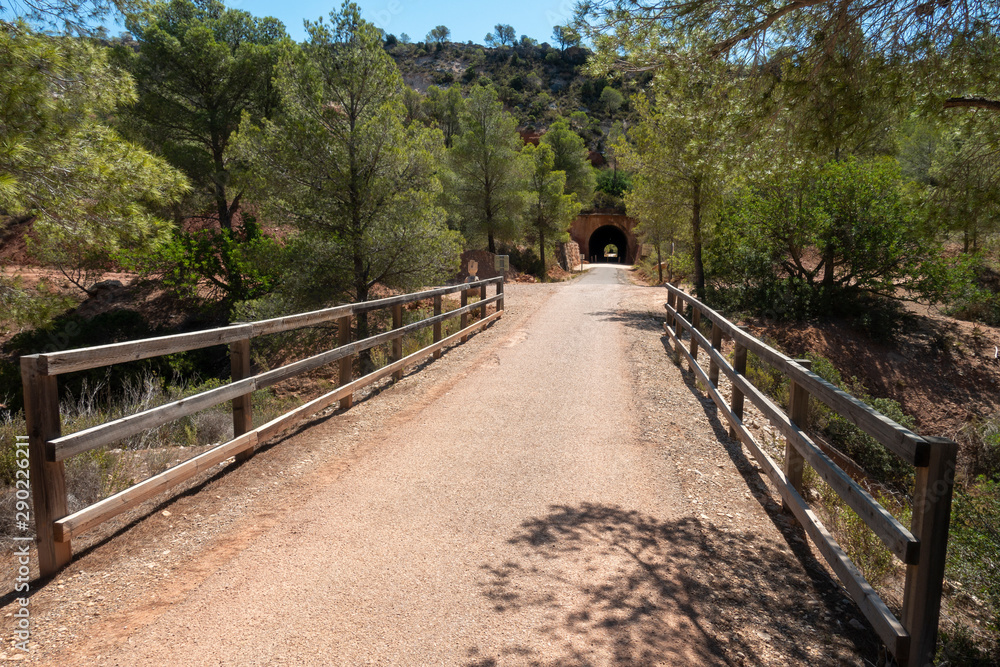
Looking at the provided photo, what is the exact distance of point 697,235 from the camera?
18.9 meters

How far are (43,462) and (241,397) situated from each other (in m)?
1.88

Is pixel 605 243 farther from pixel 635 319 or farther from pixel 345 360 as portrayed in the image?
pixel 345 360

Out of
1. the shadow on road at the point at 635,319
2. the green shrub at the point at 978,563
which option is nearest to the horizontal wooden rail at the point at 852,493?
the green shrub at the point at 978,563

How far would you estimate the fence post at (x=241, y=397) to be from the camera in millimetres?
4898

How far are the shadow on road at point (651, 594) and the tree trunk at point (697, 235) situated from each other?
1575 centimetres

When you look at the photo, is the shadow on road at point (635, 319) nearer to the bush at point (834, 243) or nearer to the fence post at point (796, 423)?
the bush at point (834, 243)

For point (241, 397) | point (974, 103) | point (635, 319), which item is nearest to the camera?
point (241, 397)

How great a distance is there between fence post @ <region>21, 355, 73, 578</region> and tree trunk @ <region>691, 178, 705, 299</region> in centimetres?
1772

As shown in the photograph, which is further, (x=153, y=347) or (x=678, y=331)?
(x=678, y=331)

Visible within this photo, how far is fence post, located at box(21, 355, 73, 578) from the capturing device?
3.17m

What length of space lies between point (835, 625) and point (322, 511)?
10.6ft

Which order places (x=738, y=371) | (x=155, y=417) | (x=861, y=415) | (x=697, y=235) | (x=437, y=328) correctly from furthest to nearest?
(x=697, y=235) < (x=437, y=328) < (x=738, y=371) < (x=155, y=417) < (x=861, y=415)

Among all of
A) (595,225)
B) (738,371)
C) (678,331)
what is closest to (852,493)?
(738,371)

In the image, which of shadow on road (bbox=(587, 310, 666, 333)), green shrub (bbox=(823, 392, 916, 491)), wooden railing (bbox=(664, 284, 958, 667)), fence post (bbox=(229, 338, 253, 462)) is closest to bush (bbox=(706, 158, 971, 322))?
shadow on road (bbox=(587, 310, 666, 333))
